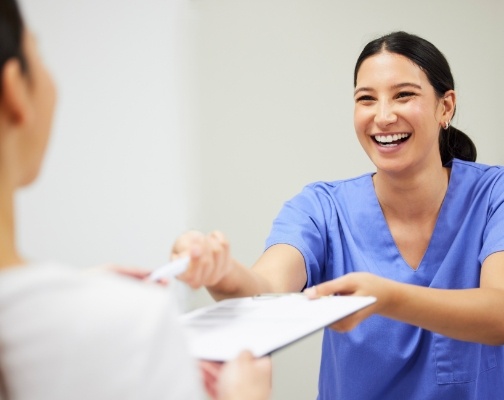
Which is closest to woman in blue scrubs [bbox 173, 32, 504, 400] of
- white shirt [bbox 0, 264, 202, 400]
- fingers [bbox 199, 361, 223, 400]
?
fingers [bbox 199, 361, 223, 400]

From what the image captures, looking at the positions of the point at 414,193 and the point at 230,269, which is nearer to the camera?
the point at 230,269

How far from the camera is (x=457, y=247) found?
112 cm

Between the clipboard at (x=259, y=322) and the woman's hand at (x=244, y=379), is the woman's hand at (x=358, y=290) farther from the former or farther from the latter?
the woman's hand at (x=244, y=379)

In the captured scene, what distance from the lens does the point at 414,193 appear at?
1188 mm

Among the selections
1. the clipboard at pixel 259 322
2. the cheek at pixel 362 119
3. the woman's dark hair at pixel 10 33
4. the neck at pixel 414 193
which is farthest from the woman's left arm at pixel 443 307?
the woman's dark hair at pixel 10 33

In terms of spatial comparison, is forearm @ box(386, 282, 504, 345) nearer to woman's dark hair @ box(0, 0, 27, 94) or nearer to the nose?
the nose

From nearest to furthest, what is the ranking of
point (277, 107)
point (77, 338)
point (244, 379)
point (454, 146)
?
point (77, 338) → point (244, 379) → point (454, 146) → point (277, 107)

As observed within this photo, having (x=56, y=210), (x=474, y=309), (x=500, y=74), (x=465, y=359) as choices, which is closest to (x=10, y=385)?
(x=474, y=309)

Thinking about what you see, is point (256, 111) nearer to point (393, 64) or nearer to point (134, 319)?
point (393, 64)

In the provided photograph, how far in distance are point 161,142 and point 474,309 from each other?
95 cm

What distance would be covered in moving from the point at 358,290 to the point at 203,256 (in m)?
0.20

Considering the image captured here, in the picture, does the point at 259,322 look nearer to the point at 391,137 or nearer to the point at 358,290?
the point at 358,290

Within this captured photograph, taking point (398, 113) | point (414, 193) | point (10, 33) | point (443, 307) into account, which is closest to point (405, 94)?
point (398, 113)

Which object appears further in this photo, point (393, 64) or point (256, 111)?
point (256, 111)
